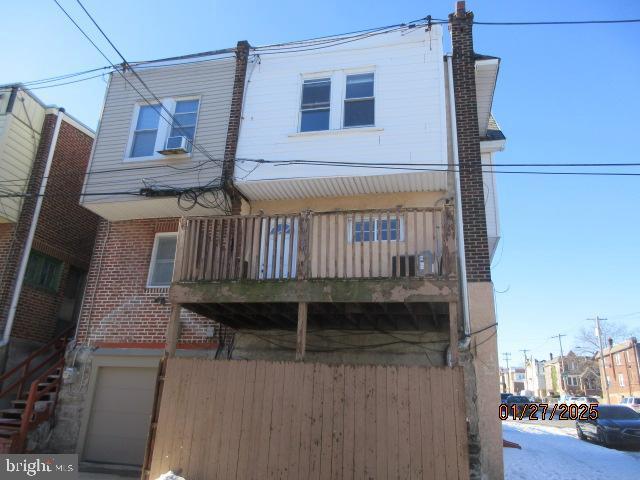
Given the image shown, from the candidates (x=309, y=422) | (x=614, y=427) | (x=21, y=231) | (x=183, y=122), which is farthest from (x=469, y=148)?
(x=614, y=427)

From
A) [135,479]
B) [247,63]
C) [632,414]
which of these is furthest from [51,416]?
[632,414]

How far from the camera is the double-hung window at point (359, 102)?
9.59 meters

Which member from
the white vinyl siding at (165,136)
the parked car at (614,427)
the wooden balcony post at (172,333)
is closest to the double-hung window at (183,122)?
the white vinyl siding at (165,136)

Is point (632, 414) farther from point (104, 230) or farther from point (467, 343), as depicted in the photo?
point (104, 230)

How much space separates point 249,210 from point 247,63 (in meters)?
3.35

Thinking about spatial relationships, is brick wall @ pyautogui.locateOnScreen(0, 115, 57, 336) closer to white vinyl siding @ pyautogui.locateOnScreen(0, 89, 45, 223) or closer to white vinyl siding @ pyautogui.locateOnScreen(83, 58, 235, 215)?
white vinyl siding @ pyautogui.locateOnScreen(0, 89, 45, 223)

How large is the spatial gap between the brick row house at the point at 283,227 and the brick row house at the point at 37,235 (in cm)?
187

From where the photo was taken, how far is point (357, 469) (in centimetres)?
623

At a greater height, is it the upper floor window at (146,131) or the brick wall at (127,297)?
the upper floor window at (146,131)

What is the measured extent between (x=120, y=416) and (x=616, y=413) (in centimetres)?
1699

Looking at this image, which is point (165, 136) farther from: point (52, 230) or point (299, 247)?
point (299, 247)

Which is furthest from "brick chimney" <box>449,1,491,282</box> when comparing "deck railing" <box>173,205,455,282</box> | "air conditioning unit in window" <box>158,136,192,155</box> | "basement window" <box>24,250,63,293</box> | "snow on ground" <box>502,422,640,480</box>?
"basement window" <box>24,250,63,293</box>

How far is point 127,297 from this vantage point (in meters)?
10.5

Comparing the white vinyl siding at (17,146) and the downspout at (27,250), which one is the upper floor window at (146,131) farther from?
the white vinyl siding at (17,146)
